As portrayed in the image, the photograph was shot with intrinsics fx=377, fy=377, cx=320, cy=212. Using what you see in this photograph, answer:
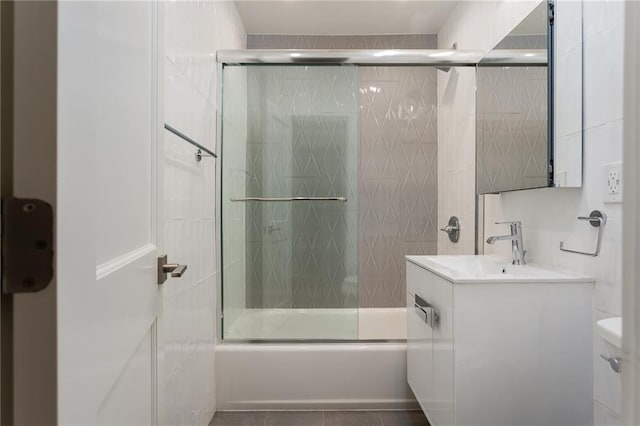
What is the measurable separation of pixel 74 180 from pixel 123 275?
24 cm

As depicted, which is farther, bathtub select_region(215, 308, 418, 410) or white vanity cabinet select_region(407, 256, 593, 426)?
bathtub select_region(215, 308, 418, 410)

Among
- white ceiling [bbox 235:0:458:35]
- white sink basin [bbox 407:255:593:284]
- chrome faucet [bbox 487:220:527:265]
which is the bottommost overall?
white sink basin [bbox 407:255:593:284]

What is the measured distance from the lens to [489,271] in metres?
1.71

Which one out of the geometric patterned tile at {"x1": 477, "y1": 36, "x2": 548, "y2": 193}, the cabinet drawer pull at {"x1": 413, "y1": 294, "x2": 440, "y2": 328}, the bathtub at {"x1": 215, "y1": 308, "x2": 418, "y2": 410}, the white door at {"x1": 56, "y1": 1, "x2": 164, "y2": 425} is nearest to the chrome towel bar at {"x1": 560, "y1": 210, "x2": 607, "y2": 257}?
the geometric patterned tile at {"x1": 477, "y1": 36, "x2": 548, "y2": 193}

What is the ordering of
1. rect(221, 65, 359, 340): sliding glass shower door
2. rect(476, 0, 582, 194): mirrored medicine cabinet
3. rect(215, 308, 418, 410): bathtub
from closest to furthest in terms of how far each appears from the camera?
rect(476, 0, 582, 194): mirrored medicine cabinet → rect(215, 308, 418, 410): bathtub → rect(221, 65, 359, 340): sliding glass shower door

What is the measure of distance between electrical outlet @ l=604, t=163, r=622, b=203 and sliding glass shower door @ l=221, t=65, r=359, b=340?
4.12ft

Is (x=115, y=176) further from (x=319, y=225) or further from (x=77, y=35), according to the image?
(x=319, y=225)

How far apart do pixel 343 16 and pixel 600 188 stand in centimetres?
210

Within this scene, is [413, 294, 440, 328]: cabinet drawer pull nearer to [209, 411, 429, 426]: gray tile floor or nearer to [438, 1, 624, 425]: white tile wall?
[438, 1, 624, 425]: white tile wall

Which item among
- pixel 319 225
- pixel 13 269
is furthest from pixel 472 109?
pixel 13 269

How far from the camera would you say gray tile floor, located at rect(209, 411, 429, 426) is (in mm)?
1919

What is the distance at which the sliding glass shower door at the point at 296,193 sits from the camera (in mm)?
2225

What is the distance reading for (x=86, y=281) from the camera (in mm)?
459

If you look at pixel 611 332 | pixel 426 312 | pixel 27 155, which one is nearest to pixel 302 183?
pixel 426 312
